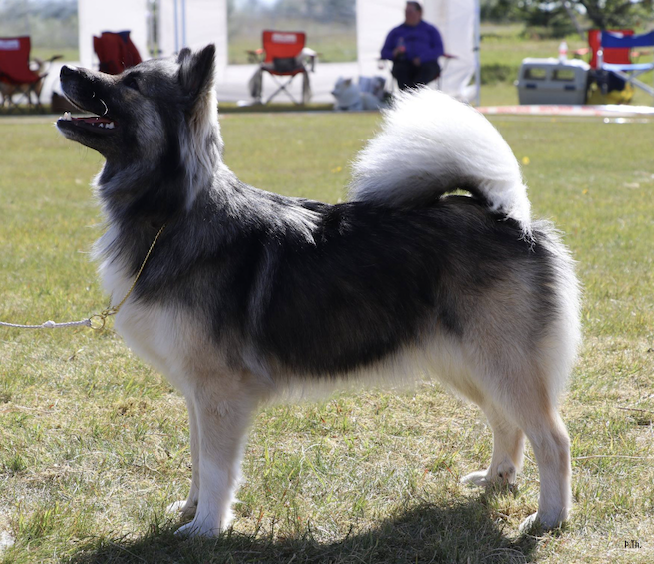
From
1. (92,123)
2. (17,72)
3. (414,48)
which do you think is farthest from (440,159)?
(17,72)

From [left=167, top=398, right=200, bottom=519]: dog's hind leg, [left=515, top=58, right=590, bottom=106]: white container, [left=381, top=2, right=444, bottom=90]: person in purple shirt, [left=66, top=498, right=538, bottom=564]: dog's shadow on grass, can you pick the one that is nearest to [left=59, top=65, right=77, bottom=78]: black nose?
[left=167, top=398, right=200, bottom=519]: dog's hind leg

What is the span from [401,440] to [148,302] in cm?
134

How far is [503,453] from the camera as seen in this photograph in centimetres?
286

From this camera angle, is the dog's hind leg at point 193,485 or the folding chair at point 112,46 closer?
the dog's hind leg at point 193,485

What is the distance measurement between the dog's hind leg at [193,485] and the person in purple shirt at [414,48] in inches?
492

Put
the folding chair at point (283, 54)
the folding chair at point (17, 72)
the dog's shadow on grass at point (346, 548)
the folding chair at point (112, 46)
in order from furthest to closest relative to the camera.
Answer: the folding chair at point (283, 54) < the folding chair at point (17, 72) < the folding chair at point (112, 46) < the dog's shadow on grass at point (346, 548)

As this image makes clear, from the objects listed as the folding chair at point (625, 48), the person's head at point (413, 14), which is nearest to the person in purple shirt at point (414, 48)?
the person's head at point (413, 14)

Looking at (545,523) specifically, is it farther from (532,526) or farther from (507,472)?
(507,472)

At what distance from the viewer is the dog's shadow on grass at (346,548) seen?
2354mm

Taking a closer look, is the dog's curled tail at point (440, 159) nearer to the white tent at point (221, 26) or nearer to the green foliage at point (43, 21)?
the white tent at point (221, 26)

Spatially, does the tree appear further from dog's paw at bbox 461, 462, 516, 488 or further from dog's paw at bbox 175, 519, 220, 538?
dog's paw at bbox 175, 519, 220, 538

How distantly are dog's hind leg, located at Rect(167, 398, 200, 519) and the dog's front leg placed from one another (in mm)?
172

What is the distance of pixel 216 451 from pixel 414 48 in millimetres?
13166

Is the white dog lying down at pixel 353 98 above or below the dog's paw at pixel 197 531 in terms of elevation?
above
